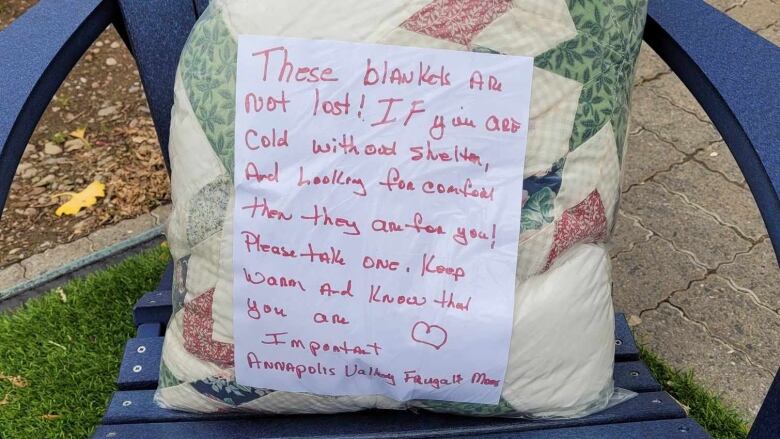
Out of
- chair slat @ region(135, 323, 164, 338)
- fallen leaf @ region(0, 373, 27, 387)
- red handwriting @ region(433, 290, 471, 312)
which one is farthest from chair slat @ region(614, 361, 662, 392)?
fallen leaf @ region(0, 373, 27, 387)

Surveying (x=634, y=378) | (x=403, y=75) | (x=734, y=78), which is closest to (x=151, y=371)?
(x=403, y=75)

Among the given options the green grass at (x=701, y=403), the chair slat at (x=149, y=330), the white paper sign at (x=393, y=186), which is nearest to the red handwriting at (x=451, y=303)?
the white paper sign at (x=393, y=186)

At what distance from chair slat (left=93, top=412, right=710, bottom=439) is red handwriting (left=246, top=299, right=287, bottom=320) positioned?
191 millimetres

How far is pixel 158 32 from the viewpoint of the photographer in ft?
4.36

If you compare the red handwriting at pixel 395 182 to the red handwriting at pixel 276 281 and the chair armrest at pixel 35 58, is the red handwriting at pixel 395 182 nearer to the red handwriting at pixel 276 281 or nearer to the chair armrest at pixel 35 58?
the red handwriting at pixel 276 281

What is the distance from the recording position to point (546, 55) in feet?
3.60

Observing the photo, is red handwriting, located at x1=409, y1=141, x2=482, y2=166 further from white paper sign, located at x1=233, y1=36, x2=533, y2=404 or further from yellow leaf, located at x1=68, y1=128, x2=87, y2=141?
yellow leaf, located at x1=68, y1=128, x2=87, y2=141

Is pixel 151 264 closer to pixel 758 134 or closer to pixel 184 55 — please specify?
pixel 184 55

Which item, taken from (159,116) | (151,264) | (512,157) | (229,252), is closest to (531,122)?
(512,157)

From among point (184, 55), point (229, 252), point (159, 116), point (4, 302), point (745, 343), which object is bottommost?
point (4, 302)

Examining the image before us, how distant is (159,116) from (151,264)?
727 millimetres

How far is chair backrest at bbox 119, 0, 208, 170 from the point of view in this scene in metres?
1.32

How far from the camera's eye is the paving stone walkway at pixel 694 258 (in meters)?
1.84

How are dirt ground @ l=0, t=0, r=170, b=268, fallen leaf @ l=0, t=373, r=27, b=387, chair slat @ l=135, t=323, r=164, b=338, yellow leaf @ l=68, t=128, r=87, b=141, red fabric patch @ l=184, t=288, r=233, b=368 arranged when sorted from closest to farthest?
red fabric patch @ l=184, t=288, r=233, b=368 → chair slat @ l=135, t=323, r=164, b=338 → fallen leaf @ l=0, t=373, r=27, b=387 → dirt ground @ l=0, t=0, r=170, b=268 → yellow leaf @ l=68, t=128, r=87, b=141
